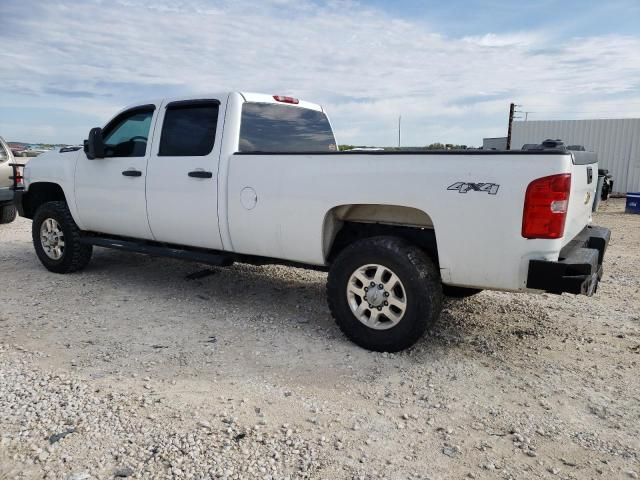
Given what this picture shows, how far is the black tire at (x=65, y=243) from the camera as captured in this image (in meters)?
6.11

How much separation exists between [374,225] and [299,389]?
1.49 metres

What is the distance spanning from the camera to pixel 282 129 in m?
5.31

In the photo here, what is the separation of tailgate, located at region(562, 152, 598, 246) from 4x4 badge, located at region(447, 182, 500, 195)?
492 millimetres

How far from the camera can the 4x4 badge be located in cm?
342

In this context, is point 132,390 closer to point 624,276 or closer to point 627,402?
point 627,402

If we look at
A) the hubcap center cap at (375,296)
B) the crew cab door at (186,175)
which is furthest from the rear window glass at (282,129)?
the hubcap center cap at (375,296)

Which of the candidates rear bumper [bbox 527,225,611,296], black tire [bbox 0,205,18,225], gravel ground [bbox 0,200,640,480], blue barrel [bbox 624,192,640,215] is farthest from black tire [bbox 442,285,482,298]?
blue barrel [bbox 624,192,640,215]

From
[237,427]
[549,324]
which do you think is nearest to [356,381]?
[237,427]

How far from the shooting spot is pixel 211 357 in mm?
3938

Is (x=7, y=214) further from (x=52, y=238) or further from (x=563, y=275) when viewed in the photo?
(x=563, y=275)

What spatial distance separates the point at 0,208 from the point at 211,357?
811 centimetres

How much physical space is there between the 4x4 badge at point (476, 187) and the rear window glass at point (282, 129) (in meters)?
1.95

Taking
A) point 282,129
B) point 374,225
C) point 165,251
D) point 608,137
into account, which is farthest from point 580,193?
point 608,137

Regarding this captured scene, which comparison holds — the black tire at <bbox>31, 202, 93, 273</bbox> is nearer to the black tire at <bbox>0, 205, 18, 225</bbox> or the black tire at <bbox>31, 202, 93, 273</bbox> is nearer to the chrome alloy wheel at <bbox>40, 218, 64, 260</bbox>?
the chrome alloy wheel at <bbox>40, 218, 64, 260</bbox>
